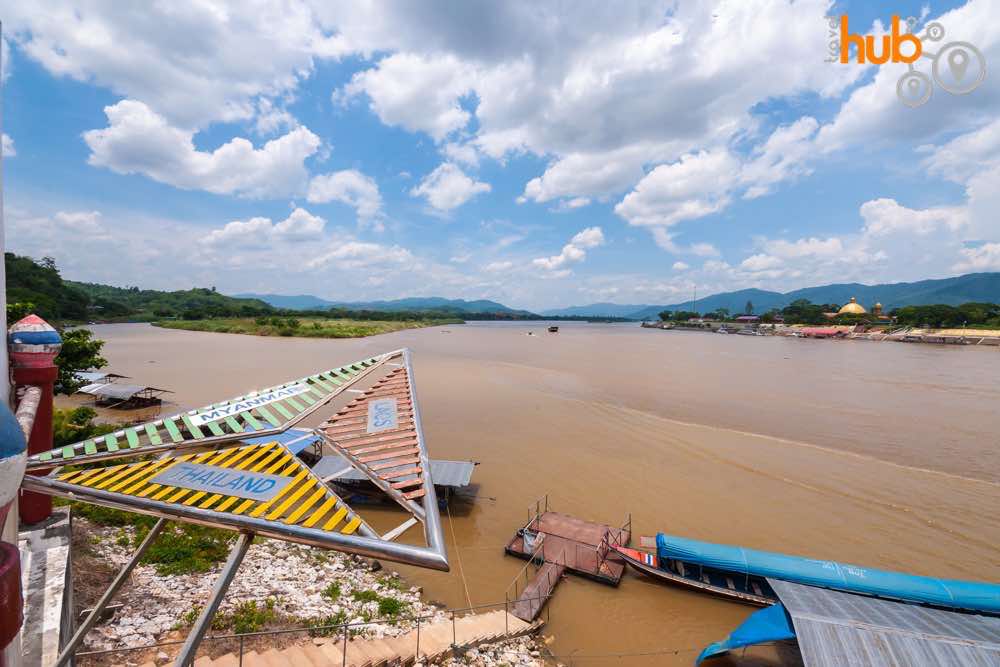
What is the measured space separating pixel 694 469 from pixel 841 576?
891cm

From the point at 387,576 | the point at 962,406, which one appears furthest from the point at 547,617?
the point at 962,406

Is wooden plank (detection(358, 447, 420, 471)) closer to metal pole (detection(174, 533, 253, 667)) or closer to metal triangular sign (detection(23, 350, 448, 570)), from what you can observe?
metal triangular sign (detection(23, 350, 448, 570))

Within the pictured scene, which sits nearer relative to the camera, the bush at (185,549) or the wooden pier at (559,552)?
the bush at (185,549)

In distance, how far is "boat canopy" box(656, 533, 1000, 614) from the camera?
29.6 feet

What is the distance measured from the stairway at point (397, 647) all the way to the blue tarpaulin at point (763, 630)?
3.65 metres

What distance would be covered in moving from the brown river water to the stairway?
50.0 inches

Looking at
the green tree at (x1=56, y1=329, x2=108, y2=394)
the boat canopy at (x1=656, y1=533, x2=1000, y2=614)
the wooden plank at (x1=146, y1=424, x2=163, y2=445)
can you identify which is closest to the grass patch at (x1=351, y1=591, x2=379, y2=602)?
the wooden plank at (x1=146, y1=424, x2=163, y2=445)

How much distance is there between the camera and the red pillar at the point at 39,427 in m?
5.95

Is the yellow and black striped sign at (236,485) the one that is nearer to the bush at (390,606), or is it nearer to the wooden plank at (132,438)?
the wooden plank at (132,438)

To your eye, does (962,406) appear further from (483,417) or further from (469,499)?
(469,499)

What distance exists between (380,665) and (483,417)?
18390mm

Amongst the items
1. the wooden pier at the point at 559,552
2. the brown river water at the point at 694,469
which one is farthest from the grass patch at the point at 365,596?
the wooden pier at the point at 559,552

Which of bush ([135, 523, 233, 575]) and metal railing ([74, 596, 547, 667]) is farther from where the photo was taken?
bush ([135, 523, 233, 575])

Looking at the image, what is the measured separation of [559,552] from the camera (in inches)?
447
